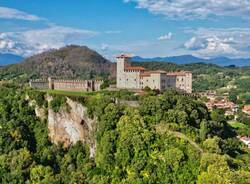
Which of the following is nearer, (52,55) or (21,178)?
(21,178)

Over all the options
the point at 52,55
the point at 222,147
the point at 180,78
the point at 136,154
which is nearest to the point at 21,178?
the point at 136,154

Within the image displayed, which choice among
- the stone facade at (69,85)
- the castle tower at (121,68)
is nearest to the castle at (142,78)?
the castle tower at (121,68)

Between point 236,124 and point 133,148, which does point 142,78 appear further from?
point 236,124

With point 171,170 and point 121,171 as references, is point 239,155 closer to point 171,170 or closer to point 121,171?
point 171,170

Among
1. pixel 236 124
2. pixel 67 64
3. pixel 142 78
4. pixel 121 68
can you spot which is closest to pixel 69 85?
pixel 121 68

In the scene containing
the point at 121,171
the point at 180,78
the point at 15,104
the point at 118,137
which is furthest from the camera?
the point at 180,78

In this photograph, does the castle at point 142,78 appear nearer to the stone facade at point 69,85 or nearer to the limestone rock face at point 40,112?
the stone facade at point 69,85
